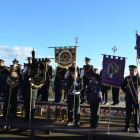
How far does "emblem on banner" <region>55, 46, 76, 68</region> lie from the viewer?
8117 millimetres

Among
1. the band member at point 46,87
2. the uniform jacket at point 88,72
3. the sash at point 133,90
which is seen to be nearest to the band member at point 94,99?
the sash at point 133,90

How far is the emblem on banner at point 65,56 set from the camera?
8.12 meters

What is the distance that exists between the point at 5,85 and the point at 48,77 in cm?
225

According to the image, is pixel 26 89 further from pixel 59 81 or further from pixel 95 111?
pixel 95 111

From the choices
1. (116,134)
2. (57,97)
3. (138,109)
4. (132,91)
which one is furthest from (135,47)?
(57,97)

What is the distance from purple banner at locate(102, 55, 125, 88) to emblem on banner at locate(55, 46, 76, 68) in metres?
1.46

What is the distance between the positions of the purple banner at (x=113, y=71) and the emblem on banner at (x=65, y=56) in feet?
4.78

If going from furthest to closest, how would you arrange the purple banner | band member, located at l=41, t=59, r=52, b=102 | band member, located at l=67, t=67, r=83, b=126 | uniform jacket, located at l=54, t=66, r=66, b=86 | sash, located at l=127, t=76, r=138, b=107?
→ band member, located at l=41, t=59, r=52, b=102, uniform jacket, located at l=54, t=66, r=66, b=86, band member, located at l=67, t=67, r=83, b=126, the purple banner, sash, located at l=127, t=76, r=138, b=107

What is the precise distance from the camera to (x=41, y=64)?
A: 27.9 feet

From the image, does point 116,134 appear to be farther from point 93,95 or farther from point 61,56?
point 61,56

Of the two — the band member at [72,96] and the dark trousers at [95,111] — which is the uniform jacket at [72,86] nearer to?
the band member at [72,96]

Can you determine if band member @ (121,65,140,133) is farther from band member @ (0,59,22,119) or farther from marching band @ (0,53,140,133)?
band member @ (0,59,22,119)

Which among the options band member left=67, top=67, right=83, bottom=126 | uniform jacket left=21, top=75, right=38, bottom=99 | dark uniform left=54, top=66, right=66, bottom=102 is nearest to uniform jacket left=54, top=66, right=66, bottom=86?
dark uniform left=54, top=66, right=66, bottom=102

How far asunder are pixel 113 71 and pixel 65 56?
220 centimetres
